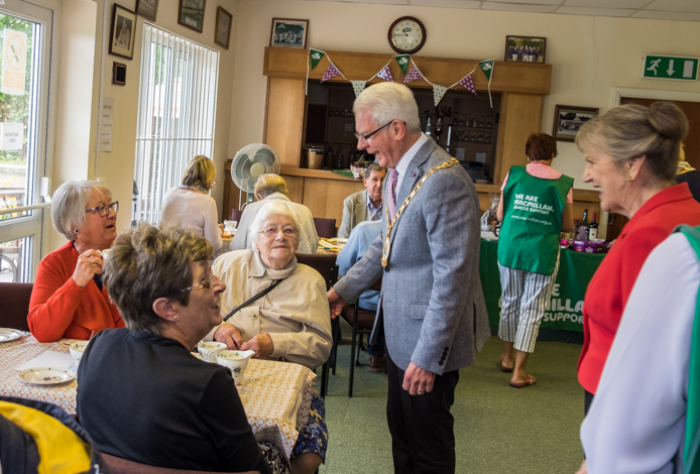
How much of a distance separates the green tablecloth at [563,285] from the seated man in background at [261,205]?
58.0 inches

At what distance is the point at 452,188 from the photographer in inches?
80.0

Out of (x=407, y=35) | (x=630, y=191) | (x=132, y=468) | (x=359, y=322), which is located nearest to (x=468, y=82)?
(x=407, y=35)

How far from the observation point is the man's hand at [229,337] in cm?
236

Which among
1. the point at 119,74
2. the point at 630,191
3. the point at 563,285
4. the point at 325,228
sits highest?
the point at 119,74

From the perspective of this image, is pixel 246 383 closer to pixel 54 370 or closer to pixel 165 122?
pixel 54 370

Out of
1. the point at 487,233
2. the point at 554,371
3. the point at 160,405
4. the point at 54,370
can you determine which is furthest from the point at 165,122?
the point at 160,405

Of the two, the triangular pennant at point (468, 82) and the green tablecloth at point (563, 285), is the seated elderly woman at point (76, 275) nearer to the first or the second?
the green tablecloth at point (563, 285)

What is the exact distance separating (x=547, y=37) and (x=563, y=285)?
10.8 feet

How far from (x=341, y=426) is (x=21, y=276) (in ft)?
7.28

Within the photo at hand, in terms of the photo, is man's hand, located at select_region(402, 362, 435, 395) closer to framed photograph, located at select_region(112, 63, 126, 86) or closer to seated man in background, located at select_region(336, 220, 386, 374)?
seated man in background, located at select_region(336, 220, 386, 374)

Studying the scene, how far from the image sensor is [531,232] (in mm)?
4105

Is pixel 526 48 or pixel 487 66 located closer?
pixel 487 66

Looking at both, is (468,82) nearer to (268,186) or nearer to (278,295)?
(268,186)

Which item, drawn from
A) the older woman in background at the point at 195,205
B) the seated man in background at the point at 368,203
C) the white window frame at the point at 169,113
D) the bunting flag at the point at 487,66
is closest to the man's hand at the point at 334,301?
the older woman in background at the point at 195,205
